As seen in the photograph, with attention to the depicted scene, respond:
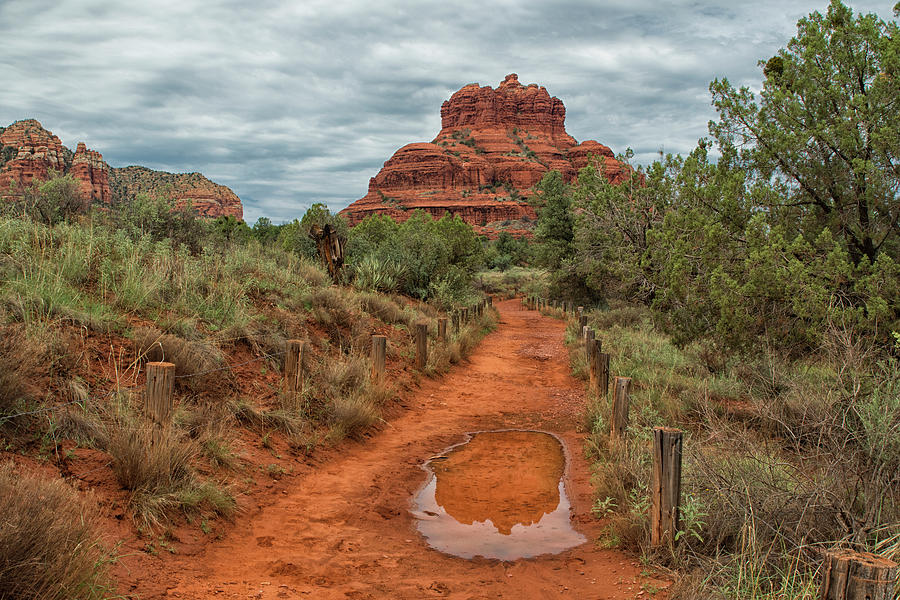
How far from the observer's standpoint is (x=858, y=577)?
2.43 meters

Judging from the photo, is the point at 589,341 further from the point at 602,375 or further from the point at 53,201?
the point at 53,201

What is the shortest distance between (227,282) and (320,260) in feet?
23.1

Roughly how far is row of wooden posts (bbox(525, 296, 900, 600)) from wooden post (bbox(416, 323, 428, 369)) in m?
3.67

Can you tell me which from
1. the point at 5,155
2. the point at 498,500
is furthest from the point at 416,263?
the point at 5,155

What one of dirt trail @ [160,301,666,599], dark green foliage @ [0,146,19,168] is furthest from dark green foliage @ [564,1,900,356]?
dark green foliage @ [0,146,19,168]

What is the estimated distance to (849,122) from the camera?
7.84 m

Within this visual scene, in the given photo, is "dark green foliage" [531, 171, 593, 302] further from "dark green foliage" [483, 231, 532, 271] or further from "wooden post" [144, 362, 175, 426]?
"dark green foliage" [483, 231, 532, 271]

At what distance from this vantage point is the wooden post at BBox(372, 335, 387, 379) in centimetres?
985

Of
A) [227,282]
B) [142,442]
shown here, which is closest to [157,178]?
[227,282]

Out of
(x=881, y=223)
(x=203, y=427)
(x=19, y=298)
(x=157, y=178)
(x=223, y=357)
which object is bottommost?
(x=203, y=427)

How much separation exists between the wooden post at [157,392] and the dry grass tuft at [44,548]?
5.48 ft

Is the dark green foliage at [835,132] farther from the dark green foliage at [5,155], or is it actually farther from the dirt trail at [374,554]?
the dark green foliage at [5,155]

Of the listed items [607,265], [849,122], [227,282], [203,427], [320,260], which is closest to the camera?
[203,427]

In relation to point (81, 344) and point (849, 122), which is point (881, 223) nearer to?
point (849, 122)
